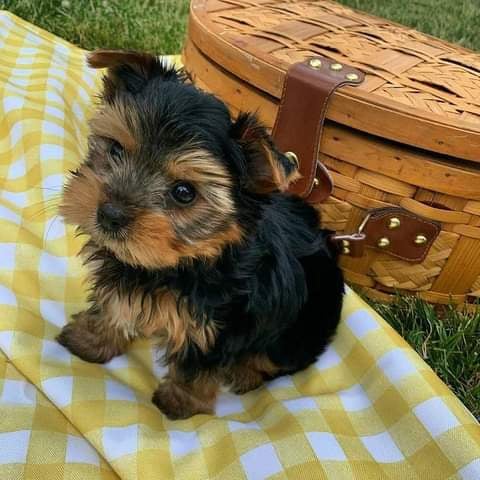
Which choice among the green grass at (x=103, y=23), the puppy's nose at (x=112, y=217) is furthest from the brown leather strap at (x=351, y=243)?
the green grass at (x=103, y=23)

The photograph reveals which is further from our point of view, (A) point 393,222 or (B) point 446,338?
(B) point 446,338

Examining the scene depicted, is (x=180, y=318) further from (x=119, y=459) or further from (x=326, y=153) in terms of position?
(x=326, y=153)

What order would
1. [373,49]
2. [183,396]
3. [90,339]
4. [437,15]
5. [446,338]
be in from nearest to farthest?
[183,396], [90,339], [446,338], [373,49], [437,15]

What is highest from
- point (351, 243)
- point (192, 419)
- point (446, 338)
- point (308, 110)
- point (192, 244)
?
point (308, 110)

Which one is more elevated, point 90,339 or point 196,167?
point 196,167

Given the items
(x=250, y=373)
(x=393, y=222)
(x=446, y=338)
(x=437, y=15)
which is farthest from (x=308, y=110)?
(x=437, y=15)

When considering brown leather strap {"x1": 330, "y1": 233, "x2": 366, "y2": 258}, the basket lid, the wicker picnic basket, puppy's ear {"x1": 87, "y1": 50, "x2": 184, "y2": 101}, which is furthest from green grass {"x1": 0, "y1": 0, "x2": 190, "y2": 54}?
puppy's ear {"x1": 87, "y1": 50, "x2": 184, "y2": 101}

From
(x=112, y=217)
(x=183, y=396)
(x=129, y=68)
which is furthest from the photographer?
(x=183, y=396)

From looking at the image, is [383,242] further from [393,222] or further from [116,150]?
[116,150]
